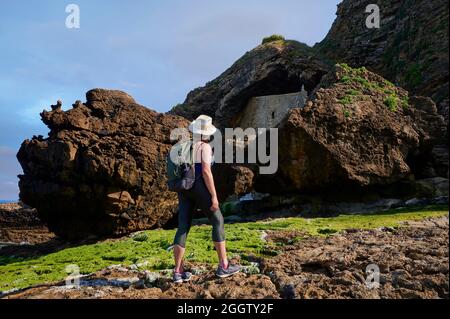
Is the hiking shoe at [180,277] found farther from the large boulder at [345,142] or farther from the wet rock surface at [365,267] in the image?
the large boulder at [345,142]

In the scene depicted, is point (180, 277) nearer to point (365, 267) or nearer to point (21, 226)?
point (365, 267)

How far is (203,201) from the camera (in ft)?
27.1

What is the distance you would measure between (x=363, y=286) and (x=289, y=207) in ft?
62.6

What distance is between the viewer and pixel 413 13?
46719 millimetres

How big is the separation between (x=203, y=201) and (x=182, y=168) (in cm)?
77

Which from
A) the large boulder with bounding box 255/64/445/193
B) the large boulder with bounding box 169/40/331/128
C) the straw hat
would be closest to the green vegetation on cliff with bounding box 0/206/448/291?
the straw hat

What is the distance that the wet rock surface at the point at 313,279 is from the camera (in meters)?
7.24

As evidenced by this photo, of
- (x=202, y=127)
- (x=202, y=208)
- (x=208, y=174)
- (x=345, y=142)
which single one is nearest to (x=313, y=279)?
(x=202, y=208)

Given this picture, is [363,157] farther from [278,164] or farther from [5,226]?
[5,226]

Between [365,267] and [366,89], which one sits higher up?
[366,89]

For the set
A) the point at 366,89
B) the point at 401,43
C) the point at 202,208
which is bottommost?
the point at 202,208

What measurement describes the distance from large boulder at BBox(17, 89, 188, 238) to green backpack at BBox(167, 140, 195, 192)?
1229 cm

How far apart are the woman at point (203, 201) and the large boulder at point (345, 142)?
1670 cm

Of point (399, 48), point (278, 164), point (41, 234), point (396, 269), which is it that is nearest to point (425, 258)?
point (396, 269)
